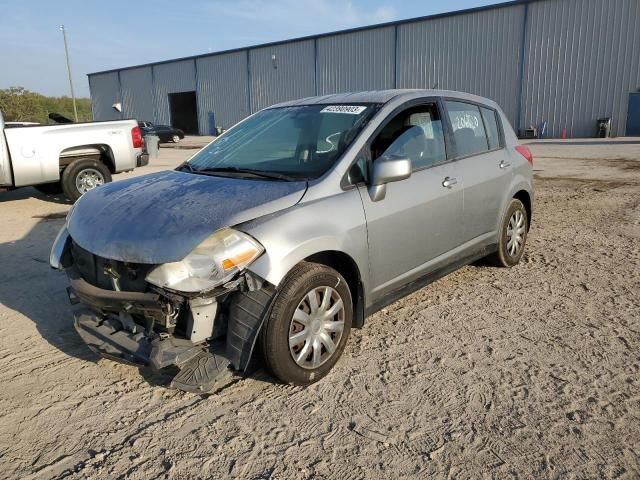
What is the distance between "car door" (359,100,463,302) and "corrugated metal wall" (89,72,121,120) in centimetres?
4728

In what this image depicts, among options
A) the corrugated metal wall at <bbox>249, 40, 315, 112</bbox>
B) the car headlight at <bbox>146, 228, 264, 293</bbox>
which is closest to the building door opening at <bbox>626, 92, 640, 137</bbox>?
the corrugated metal wall at <bbox>249, 40, 315, 112</bbox>

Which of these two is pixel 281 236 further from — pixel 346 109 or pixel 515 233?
pixel 515 233

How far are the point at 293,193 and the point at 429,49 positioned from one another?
27469 mm

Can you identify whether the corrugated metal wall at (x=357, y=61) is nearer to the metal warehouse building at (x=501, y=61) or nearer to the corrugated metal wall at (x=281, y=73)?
the metal warehouse building at (x=501, y=61)

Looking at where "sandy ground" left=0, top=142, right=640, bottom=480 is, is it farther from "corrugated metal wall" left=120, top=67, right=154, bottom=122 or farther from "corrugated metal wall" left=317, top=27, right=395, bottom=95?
"corrugated metal wall" left=120, top=67, right=154, bottom=122

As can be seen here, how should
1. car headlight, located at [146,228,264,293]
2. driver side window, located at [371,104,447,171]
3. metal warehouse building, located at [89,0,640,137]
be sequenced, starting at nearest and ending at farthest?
car headlight, located at [146,228,264,293] → driver side window, located at [371,104,447,171] → metal warehouse building, located at [89,0,640,137]

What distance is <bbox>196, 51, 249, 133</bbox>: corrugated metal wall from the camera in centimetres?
3692

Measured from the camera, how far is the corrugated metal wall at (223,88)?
36.9 metres

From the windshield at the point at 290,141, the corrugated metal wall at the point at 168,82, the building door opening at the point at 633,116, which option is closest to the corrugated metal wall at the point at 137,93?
the corrugated metal wall at the point at 168,82

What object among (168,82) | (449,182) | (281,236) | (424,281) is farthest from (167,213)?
(168,82)

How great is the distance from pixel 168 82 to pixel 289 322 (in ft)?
141

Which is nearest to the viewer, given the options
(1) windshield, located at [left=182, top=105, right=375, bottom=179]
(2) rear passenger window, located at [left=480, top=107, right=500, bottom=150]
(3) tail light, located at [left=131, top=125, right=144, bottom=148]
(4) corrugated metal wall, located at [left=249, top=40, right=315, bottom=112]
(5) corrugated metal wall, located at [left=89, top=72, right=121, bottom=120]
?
(1) windshield, located at [left=182, top=105, right=375, bottom=179]

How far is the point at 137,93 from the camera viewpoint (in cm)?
4456

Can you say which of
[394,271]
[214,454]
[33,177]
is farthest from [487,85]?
[214,454]
